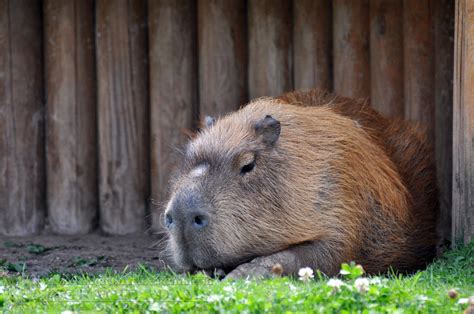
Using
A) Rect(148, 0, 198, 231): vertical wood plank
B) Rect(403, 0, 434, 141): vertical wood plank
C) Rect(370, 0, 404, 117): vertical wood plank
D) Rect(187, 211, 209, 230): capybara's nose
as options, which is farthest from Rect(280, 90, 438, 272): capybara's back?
Rect(187, 211, 209, 230): capybara's nose

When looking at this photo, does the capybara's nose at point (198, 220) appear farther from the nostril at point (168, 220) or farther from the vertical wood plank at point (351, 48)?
the vertical wood plank at point (351, 48)

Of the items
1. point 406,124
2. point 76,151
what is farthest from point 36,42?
point 406,124

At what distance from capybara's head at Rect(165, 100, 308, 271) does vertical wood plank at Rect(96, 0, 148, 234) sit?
6.94 feet

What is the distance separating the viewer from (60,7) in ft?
30.6

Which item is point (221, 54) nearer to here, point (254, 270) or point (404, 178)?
point (404, 178)

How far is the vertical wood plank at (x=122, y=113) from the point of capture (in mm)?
9391

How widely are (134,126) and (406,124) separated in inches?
94.6

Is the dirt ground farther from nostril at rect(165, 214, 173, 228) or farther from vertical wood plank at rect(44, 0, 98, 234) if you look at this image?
nostril at rect(165, 214, 173, 228)

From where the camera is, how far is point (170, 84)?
31.0 feet

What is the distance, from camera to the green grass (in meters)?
5.13

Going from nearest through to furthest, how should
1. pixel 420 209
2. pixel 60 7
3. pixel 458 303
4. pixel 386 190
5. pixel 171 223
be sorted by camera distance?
pixel 458 303 → pixel 171 223 → pixel 386 190 → pixel 420 209 → pixel 60 7

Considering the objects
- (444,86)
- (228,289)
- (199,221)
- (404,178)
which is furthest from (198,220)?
(444,86)

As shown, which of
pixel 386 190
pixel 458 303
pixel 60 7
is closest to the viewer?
pixel 458 303

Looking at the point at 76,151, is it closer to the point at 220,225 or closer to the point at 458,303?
the point at 220,225
